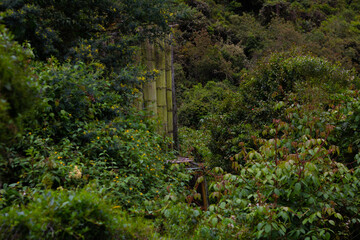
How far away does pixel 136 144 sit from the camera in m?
4.24

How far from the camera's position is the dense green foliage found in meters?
2.10

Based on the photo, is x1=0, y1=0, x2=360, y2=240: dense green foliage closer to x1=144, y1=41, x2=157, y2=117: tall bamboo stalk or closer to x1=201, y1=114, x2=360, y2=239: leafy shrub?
x1=201, y1=114, x2=360, y2=239: leafy shrub

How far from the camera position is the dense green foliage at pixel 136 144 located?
210 cm

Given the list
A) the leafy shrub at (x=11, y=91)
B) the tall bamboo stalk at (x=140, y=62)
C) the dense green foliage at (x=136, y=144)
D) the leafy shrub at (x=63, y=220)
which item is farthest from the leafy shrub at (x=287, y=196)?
the tall bamboo stalk at (x=140, y=62)

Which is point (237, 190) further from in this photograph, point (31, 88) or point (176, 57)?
point (176, 57)

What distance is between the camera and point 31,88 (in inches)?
73.7

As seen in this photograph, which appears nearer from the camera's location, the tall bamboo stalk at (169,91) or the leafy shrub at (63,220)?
the leafy shrub at (63,220)

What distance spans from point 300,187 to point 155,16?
4.31m

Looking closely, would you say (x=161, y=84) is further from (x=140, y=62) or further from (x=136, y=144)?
(x=136, y=144)

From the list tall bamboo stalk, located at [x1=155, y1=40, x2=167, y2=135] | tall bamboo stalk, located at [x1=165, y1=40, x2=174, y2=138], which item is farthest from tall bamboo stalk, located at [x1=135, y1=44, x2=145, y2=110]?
tall bamboo stalk, located at [x1=165, y1=40, x2=174, y2=138]

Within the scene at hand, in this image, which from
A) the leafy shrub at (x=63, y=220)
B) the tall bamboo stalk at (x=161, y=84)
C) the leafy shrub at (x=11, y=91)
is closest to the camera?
the leafy shrub at (x=11, y=91)

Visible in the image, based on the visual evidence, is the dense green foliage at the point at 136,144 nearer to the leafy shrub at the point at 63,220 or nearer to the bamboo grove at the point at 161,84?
the leafy shrub at the point at 63,220

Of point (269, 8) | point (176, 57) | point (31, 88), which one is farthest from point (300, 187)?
point (269, 8)

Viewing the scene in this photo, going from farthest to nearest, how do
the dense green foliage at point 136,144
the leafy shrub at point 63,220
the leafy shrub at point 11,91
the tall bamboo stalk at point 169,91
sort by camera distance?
the tall bamboo stalk at point 169,91 < the dense green foliage at point 136,144 < the leafy shrub at point 63,220 < the leafy shrub at point 11,91
